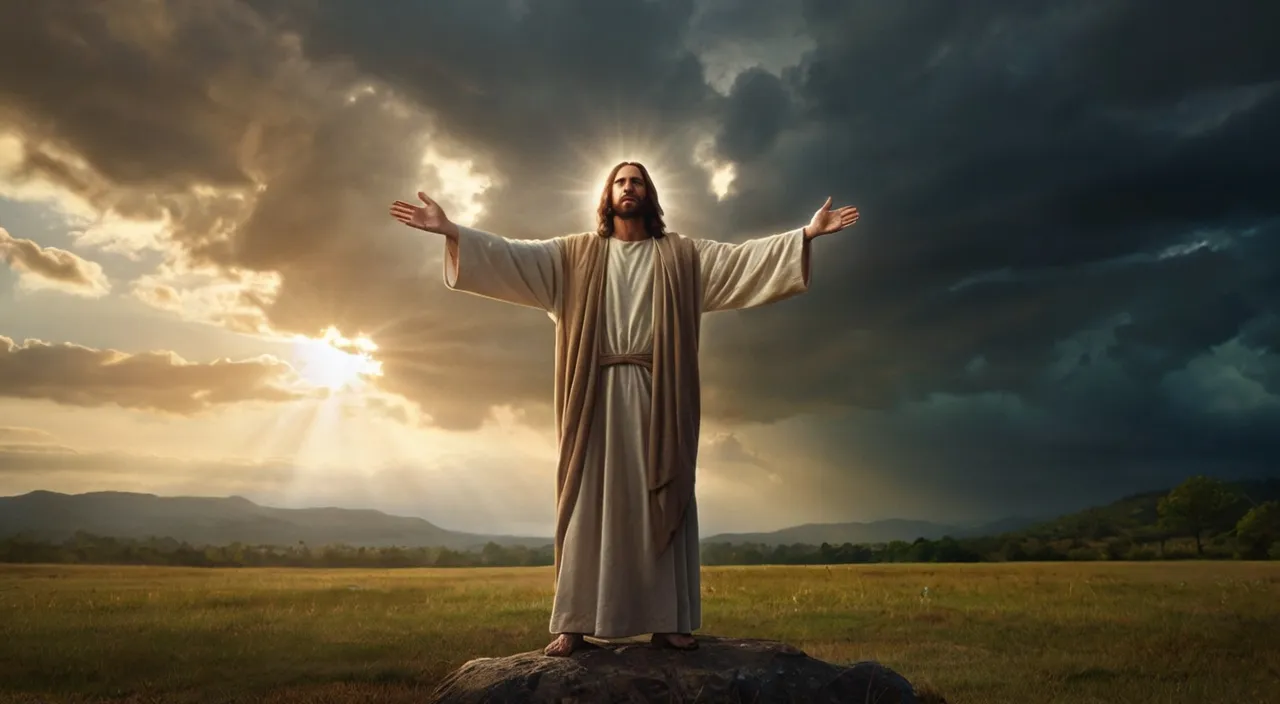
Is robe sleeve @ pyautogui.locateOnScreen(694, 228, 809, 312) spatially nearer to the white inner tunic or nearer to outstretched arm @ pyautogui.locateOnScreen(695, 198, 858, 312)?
outstretched arm @ pyautogui.locateOnScreen(695, 198, 858, 312)

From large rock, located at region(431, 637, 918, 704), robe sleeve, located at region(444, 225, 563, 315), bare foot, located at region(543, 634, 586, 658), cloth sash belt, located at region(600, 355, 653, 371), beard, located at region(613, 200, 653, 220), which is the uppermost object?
beard, located at region(613, 200, 653, 220)

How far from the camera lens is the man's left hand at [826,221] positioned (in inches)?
303

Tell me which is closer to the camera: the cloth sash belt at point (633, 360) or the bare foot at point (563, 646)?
the bare foot at point (563, 646)

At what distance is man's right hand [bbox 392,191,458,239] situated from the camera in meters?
7.45

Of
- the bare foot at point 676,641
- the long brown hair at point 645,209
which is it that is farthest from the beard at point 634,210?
the bare foot at point 676,641

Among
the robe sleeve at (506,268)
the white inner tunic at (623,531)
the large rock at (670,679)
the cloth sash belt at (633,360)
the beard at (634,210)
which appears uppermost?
the beard at (634,210)

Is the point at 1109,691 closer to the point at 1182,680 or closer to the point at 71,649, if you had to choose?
the point at 1182,680

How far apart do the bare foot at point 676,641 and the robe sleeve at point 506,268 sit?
271cm

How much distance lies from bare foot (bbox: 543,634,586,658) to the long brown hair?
10.4ft

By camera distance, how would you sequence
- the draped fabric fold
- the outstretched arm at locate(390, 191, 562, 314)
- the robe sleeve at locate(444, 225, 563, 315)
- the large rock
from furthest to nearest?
the robe sleeve at locate(444, 225, 563, 315) → the outstretched arm at locate(390, 191, 562, 314) → the draped fabric fold → the large rock

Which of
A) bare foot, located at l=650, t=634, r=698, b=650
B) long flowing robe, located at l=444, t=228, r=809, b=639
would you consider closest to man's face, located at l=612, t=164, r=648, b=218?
long flowing robe, located at l=444, t=228, r=809, b=639

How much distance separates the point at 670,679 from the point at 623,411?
199 centimetres

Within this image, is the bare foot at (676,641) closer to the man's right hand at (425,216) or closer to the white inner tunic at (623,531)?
the white inner tunic at (623,531)

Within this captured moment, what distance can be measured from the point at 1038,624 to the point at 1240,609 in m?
2.78
